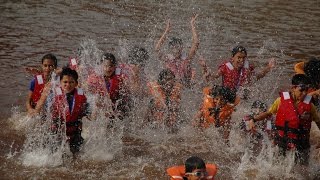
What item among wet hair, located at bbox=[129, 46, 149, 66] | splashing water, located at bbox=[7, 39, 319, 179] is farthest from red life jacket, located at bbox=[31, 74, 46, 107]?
wet hair, located at bbox=[129, 46, 149, 66]

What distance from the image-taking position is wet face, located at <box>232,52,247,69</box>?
25.5 ft

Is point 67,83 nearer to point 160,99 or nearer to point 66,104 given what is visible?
point 66,104

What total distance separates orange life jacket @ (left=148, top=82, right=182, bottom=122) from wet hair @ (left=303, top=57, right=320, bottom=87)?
220 cm

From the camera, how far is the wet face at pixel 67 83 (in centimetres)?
597

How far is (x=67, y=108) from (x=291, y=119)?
10.0ft

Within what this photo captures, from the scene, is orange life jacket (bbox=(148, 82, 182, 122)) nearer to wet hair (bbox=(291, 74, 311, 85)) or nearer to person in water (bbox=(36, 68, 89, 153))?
person in water (bbox=(36, 68, 89, 153))

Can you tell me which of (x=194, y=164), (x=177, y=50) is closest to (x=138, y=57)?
(x=177, y=50)

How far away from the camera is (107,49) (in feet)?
39.5

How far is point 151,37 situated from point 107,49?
1973 mm

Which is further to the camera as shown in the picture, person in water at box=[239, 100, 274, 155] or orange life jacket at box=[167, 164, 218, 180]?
person in water at box=[239, 100, 274, 155]

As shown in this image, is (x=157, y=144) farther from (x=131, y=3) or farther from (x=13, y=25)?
(x=131, y=3)

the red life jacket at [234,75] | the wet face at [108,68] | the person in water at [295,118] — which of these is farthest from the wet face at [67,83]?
the red life jacket at [234,75]

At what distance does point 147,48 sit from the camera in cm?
1264

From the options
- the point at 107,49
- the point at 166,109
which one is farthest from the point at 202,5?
the point at 166,109
